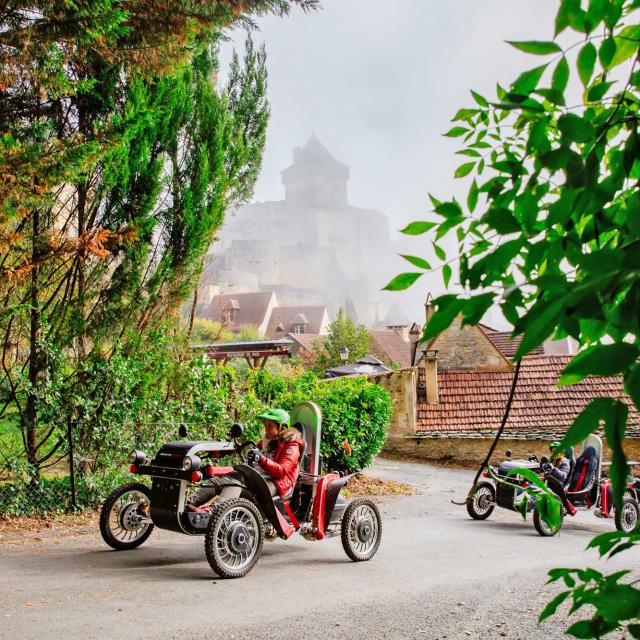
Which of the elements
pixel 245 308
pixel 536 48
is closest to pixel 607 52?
pixel 536 48

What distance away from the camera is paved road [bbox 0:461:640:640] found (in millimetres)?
5367

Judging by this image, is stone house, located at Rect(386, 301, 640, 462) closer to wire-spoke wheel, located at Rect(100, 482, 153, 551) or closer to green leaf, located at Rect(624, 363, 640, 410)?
wire-spoke wheel, located at Rect(100, 482, 153, 551)

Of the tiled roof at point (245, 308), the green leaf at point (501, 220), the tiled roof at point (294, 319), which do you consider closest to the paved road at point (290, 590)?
the green leaf at point (501, 220)

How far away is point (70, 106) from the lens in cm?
1062

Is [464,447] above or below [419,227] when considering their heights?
below

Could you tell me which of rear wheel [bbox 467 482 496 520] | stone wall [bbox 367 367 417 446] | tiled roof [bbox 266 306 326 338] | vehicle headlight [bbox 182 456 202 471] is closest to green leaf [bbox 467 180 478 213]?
vehicle headlight [bbox 182 456 202 471]

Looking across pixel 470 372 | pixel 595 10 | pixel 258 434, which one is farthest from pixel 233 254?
pixel 595 10

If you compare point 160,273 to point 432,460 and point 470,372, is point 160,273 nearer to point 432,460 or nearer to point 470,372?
point 432,460

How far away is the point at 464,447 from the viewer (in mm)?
21266

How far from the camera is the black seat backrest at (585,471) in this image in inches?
441

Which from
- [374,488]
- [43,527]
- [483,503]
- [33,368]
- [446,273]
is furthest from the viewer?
[374,488]

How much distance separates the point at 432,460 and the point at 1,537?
1493cm

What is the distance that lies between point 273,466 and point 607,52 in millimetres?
6353

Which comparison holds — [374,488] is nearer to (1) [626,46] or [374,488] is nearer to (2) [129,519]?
(2) [129,519]
